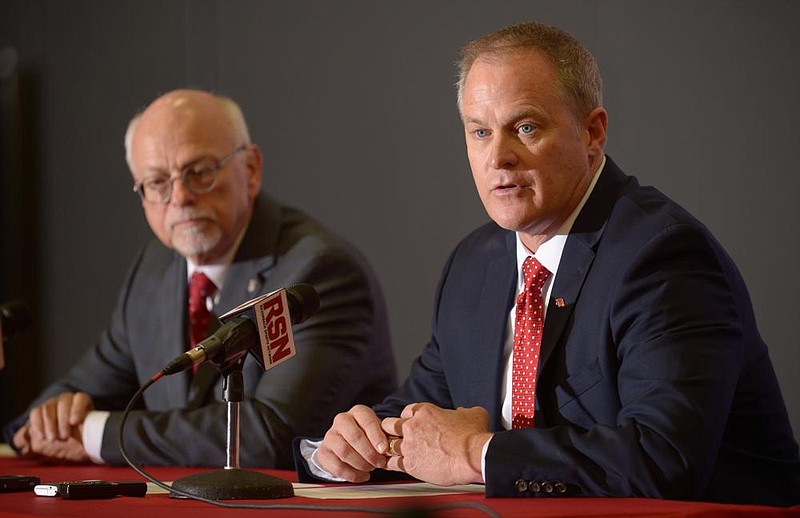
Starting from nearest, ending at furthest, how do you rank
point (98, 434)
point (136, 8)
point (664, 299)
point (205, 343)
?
1. point (205, 343)
2. point (664, 299)
3. point (98, 434)
4. point (136, 8)

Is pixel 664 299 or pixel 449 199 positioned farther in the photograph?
pixel 449 199

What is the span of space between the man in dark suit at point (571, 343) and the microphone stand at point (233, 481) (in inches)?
10.0

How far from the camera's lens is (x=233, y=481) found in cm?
198

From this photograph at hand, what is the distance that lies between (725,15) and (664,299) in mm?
1658

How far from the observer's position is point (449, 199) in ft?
13.9

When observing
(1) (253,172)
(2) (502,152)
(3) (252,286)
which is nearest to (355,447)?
(2) (502,152)

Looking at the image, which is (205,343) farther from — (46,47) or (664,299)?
(46,47)

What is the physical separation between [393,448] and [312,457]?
0.30 metres

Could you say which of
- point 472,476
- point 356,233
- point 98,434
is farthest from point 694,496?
point 356,233

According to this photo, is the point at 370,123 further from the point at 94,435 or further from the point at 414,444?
the point at 414,444

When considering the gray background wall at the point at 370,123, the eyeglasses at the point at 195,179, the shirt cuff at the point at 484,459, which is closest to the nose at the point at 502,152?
the shirt cuff at the point at 484,459

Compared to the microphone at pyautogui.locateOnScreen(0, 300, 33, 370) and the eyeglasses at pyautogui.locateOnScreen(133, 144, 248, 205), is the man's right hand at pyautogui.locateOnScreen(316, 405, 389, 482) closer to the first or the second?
the microphone at pyautogui.locateOnScreen(0, 300, 33, 370)

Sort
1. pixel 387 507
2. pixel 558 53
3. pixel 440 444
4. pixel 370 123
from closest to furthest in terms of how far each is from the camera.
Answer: pixel 387 507 < pixel 440 444 < pixel 558 53 < pixel 370 123

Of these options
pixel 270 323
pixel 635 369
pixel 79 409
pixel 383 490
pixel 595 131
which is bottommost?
pixel 383 490
